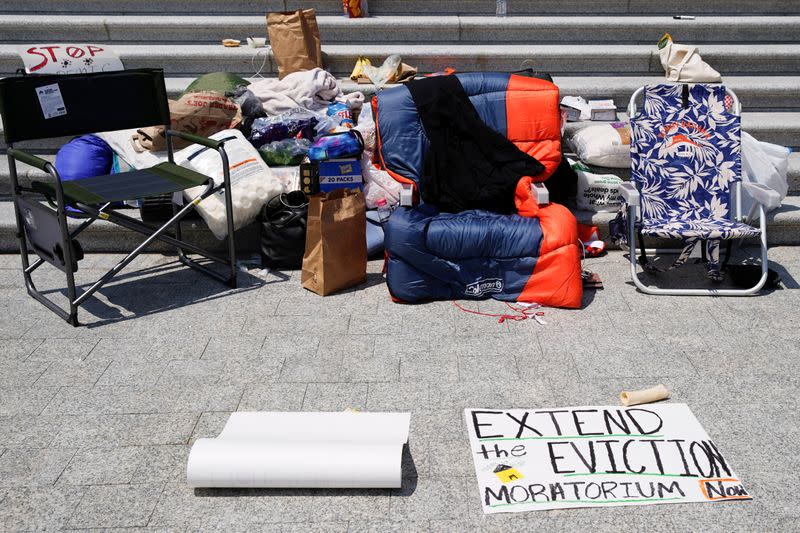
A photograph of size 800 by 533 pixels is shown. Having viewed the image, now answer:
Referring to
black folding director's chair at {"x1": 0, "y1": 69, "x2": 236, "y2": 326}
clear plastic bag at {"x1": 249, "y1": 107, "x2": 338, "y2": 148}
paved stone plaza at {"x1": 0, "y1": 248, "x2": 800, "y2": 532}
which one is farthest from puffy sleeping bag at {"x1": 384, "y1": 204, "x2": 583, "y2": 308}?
clear plastic bag at {"x1": 249, "y1": 107, "x2": 338, "y2": 148}

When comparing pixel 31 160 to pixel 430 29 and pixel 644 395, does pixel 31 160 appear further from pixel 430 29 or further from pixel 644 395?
pixel 430 29

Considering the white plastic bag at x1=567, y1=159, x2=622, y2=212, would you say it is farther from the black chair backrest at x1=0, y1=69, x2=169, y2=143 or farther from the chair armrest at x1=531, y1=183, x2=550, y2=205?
the black chair backrest at x1=0, y1=69, x2=169, y2=143

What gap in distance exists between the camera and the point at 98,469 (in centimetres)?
308

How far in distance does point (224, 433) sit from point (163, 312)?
57.2 inches

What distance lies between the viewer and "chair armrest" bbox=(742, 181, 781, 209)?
445 centimetres

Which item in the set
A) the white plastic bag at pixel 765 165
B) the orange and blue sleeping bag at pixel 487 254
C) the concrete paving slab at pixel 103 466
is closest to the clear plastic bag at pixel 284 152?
the orange and blue sleeping bag at pixel 487 254

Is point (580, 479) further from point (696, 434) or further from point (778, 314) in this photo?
point (778, 314)

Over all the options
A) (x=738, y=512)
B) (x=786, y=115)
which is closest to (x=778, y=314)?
(x=738, y=512)

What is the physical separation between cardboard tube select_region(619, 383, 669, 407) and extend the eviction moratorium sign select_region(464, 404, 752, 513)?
39mm

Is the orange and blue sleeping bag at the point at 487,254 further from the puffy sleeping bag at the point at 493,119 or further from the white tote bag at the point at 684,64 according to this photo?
the white tote bag at the point at 684,64

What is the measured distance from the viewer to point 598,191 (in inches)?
203

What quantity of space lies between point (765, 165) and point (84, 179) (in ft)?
13.7

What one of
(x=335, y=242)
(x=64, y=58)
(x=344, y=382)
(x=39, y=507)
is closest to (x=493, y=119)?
(x=335, y=242)

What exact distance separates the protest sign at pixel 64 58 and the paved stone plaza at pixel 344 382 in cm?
145
